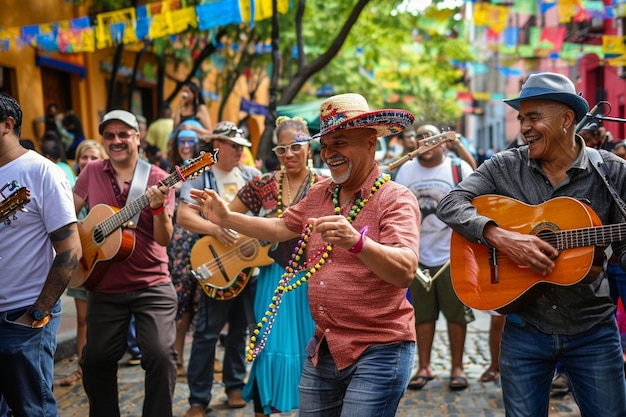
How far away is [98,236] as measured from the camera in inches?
210

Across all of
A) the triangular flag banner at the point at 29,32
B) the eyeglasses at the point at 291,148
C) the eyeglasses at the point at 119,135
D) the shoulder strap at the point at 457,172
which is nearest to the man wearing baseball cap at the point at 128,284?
the eyeglasses at the point at 119,135

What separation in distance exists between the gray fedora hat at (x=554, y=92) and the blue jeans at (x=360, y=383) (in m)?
1.31

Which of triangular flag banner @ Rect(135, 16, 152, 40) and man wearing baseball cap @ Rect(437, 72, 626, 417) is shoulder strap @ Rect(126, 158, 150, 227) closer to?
man wearing baseball cap @ Rect(437, 72, 626, 417)

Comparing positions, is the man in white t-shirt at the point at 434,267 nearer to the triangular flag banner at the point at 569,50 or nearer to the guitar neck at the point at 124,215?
the guitar neck at the point at 124,215

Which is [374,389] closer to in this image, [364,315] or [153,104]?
[364,315]

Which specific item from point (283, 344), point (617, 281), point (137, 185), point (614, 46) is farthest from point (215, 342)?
point (614, 46)

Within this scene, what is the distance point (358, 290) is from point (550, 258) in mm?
938

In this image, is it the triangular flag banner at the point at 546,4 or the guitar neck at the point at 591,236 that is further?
the triangular flag banner at the point at 546,4

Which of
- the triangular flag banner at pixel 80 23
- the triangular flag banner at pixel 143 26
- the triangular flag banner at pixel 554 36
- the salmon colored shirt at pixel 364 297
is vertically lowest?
the salmon colored shirt at pixel 364 297

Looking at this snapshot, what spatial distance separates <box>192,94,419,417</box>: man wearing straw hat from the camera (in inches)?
138

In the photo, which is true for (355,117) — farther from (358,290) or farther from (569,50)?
(569,50)

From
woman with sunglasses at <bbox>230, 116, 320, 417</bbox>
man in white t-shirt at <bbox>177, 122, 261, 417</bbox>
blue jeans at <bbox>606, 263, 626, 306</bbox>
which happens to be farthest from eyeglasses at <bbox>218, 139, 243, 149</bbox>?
blue jeans at <bbox>606, 263, 626, 306</bbox>

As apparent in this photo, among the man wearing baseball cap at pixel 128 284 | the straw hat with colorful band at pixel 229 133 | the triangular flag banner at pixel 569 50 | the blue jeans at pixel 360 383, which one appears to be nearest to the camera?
the blue jeans at pixel 360 383

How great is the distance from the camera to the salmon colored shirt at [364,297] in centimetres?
354
